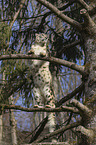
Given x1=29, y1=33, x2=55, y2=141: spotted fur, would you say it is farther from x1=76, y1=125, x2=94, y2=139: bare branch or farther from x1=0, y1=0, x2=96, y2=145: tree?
x1=76, y1=125, x2=94, y2=139: bare branch

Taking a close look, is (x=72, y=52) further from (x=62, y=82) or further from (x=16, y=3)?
(x=62, y=82)

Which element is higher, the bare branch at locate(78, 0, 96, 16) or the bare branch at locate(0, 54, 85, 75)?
the bare branch at locate(78, 0, 96, 16)

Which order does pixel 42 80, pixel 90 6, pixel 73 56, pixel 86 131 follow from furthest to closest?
pixel 73 56, pixel 42 80, pixel 90 6, pixel 86 131

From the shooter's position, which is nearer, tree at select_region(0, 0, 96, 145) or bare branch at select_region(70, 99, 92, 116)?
bare branch at select_region(70, 99, 92, 116)

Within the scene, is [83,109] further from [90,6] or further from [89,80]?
[90,6]

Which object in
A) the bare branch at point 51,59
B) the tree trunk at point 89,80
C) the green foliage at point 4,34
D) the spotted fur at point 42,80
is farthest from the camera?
the green foliage at point 4,34

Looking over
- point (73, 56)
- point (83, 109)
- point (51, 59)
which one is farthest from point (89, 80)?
point (73, 56)

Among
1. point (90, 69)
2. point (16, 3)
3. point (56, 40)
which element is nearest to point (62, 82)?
point (56, 40)

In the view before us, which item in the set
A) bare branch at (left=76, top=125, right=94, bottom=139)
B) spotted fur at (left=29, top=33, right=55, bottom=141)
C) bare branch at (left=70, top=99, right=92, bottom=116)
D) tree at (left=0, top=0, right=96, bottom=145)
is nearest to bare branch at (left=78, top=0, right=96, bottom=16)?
tree at (left=0, top=0, right=96, bottom=145)

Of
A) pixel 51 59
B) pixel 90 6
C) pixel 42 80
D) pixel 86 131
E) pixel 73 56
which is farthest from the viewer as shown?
pixel 73 56

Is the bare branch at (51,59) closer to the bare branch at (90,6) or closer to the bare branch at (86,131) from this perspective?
the bare branch at (86,131)

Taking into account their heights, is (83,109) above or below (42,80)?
below

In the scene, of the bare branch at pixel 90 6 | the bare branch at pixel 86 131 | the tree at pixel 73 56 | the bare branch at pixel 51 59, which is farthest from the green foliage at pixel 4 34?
the bare branch at pixel 86 131

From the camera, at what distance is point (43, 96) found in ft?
12.1
